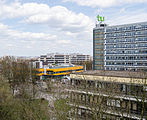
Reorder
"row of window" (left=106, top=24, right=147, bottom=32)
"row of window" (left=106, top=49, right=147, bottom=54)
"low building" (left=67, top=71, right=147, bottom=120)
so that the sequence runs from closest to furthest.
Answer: "low building" (left=67, top=71, right=147, bottom=120) → "row of window" (left=106, top=24, right=147, bottom=32) → "row of window" (left=106, top=49, right=147, bottom=54)

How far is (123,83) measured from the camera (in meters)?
13.1

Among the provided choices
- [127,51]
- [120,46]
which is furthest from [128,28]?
[127,51]

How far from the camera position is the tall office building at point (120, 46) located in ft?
135

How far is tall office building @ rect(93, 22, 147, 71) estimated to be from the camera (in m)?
41.1

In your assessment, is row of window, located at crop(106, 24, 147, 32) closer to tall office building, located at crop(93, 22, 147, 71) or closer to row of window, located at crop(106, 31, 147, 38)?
tall office building, located at crop(93, 22, 147, 71)

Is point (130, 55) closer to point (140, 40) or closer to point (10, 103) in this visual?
point (140, 40)

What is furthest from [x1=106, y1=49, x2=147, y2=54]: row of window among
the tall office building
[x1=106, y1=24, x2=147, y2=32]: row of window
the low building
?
the low building

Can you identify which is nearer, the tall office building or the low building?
the low building

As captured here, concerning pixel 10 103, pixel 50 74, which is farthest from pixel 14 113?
pixel 50 74

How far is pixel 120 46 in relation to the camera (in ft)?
147

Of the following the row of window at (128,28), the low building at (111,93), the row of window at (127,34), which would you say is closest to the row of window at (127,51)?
the row of window at (127,34)

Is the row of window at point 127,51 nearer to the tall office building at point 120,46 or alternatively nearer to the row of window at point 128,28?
the tall office building at point 120,46

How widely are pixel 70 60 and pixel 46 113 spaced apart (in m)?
88.8

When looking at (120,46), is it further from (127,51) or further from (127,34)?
(127,34)
